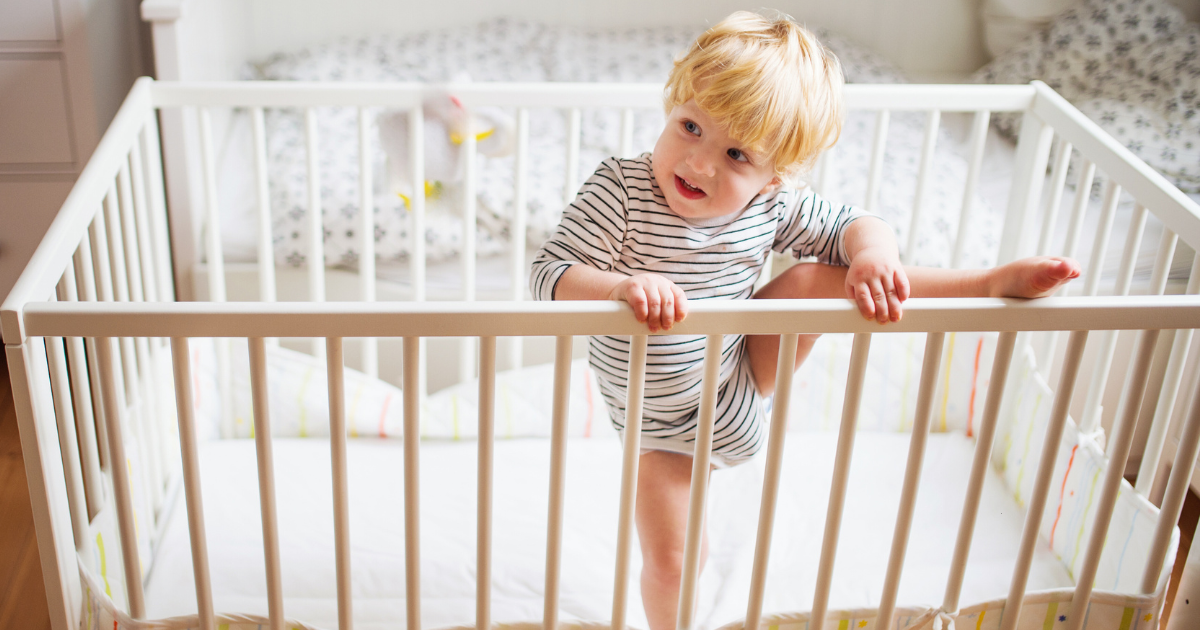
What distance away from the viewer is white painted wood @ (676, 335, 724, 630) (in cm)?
86

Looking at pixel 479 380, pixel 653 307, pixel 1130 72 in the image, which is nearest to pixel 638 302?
pixel 653 307

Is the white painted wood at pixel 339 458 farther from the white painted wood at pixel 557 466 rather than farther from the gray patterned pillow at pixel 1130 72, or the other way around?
the gray patterned pillow at pixel 1130 72

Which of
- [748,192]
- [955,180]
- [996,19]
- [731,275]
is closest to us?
[748,192]

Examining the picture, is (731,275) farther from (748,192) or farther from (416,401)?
(416,401)

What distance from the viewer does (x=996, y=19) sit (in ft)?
7.68

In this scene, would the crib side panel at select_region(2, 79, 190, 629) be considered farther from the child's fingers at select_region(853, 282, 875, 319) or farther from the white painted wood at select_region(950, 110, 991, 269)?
the white painted wood at select_region(950, 110, 991, 269)

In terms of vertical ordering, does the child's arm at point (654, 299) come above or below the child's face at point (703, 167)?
below

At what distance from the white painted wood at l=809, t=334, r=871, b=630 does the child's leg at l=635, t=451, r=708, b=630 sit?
0.16 m

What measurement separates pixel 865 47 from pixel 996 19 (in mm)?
306

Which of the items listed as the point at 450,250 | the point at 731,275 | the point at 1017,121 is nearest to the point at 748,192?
the point at 731,275

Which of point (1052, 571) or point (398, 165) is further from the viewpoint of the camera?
point (398, 165)

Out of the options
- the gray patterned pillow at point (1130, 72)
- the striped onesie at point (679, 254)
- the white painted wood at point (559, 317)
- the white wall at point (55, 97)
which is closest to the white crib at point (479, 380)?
the white painted wood at point (559, 317)

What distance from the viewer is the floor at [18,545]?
1.40 metres

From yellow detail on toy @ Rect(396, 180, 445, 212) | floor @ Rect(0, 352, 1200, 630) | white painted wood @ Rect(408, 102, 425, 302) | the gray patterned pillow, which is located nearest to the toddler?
white painted wood @ Rect(408, 102, 425, 302)
